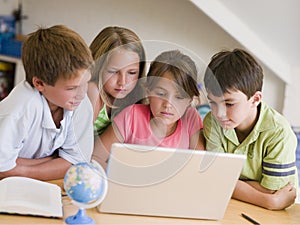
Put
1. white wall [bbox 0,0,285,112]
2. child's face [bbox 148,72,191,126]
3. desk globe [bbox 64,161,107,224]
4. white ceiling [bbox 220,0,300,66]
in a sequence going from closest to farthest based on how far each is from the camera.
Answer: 1. desk globe [bbox 64,161,107,224]
2. child's face [bbox 148,72,191,126]
3. white ceiling [bbox 220,0,300,66]
4. white wall [bbox 0,0,285,112]

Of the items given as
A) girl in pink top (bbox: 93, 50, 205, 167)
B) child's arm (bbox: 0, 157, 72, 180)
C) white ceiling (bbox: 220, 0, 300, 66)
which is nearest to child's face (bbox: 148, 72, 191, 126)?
girl in pink top (bbox: 93, 50, 205, 167)

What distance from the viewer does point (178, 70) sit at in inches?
54.3

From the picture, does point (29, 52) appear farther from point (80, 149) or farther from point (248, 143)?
point (248, 143)

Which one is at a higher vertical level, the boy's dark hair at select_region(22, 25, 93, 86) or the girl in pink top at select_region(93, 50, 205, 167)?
the boy's dark hair at select_region(22, 25, 93, 86)

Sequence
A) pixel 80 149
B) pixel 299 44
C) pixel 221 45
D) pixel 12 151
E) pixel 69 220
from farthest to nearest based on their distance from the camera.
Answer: pixel 221 45, pixel 299 44, pixel 80 149, pixel 12 151, pixel 69 220

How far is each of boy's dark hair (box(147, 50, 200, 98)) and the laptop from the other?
0.39 metres

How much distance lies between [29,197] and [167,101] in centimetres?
51

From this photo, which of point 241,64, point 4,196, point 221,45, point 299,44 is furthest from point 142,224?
point 221,45

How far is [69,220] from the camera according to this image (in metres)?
1.01

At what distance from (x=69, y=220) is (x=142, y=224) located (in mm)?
169

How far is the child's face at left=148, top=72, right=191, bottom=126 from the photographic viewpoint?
53.8 inches

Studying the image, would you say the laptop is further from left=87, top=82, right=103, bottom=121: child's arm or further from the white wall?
the white wall

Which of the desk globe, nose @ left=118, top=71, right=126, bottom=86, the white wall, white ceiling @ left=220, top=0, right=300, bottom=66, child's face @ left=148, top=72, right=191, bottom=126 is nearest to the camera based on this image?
the desk globe


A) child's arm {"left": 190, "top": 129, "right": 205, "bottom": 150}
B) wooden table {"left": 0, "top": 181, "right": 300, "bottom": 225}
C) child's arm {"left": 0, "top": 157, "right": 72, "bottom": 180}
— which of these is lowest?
child's arm {"left": 0, "top": 157, "right": 72, "bottom": 180}
